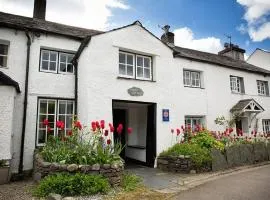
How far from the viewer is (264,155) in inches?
462

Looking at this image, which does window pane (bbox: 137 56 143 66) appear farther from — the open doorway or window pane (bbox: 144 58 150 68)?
the open doorway

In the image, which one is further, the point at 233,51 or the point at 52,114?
the point at 233,51

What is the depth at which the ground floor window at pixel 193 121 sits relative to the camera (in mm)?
12828

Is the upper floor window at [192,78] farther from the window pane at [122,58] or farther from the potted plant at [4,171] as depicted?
the potted plant at [4,171]

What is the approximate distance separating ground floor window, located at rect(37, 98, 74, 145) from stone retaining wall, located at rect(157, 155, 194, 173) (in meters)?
4.16

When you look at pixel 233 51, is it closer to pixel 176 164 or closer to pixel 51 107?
pixel 176 164

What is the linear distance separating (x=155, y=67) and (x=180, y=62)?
2787 mm

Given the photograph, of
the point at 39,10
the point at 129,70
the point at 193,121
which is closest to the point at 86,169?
the point at 129,70

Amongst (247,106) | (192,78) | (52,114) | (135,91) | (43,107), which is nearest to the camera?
(43,107)

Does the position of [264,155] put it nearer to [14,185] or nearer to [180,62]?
[180,62]

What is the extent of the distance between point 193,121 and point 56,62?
7807 mm

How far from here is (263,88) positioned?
56.5 ft

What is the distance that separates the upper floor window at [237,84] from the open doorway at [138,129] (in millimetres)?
6861

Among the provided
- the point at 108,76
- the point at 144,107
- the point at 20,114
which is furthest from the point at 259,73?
the point at 20,114
